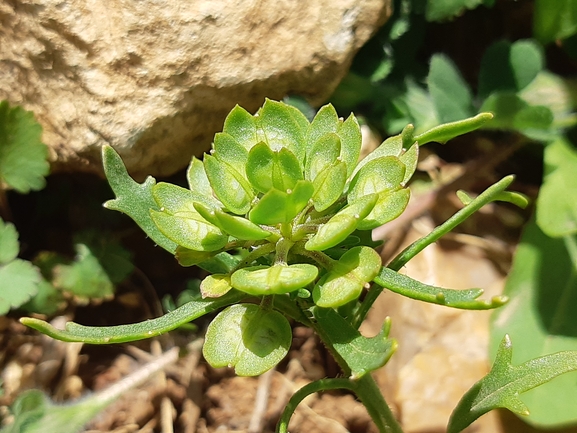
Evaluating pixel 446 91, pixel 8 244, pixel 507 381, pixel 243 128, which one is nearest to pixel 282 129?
pixel 243 128

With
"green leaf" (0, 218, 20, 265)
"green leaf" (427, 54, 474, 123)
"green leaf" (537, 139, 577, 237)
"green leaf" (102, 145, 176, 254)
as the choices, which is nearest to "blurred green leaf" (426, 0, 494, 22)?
"green leaf" (427, 54, 474, 123)

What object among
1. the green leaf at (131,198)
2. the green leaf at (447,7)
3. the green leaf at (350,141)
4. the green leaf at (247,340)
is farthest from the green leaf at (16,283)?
the green leaf at (447,7)

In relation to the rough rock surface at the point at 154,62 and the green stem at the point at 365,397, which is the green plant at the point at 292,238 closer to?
the green stem at the point at 365,397

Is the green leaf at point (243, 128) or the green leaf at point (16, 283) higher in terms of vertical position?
the green leaf at point (243, 128)

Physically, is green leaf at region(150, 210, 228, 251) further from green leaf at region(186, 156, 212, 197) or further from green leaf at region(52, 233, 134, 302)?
green leaf at region(52, 233, 134, 302)

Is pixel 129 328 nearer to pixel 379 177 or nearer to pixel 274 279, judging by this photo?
pixel 274 279

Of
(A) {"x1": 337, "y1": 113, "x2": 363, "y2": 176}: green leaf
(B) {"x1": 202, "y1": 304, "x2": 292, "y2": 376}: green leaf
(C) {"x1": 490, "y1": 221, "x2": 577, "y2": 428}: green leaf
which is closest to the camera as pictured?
(B) {"x1": 202, "y1": 304, "x2": 292, "y2": 376}: green leaf

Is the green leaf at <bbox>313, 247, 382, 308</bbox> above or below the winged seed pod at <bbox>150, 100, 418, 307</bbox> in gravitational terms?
below
